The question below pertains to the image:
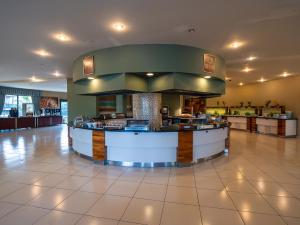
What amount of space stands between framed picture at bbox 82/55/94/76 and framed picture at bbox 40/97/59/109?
1330cm

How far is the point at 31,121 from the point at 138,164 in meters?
11.9

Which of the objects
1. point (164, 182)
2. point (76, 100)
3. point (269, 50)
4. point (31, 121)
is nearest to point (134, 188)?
point (164, 182)

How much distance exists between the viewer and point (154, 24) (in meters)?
3.69

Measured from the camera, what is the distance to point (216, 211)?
8.30ft

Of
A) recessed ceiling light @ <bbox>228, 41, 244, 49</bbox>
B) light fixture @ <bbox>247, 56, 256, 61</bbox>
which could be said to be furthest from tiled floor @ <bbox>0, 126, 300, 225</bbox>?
light fixture @ <bbox>247, 56, 256, 61</bbox>

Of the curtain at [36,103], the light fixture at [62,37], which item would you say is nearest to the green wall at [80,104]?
the light fixture at [62,37]

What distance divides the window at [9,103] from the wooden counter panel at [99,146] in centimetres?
1270

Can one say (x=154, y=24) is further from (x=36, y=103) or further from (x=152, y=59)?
(x=36, y=103)

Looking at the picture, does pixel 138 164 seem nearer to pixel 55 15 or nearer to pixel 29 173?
pixel 29 173

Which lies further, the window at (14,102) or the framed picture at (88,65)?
the window at (14,102)

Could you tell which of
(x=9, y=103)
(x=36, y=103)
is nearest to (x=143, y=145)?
(x=9, y=103)

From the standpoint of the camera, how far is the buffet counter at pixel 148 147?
4418 mm

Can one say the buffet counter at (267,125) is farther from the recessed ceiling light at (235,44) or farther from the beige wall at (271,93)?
the recessed ceiling light at (235,44)

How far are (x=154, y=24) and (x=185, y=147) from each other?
2.82 metres
